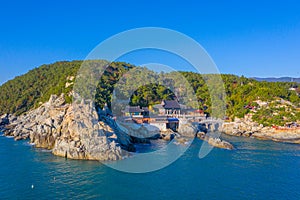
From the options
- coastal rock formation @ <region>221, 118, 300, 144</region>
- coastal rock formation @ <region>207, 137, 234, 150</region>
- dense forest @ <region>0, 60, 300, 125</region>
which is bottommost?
coastal rock formation @ <region>207, 137, 234, 150</region>

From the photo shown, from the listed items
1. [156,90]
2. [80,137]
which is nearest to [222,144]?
[80,137]

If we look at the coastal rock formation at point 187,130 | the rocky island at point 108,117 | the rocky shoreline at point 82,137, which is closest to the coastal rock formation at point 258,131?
the rocky island at point 108,117

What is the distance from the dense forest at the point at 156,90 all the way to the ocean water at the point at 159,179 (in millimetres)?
20074

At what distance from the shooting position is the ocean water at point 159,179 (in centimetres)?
1588

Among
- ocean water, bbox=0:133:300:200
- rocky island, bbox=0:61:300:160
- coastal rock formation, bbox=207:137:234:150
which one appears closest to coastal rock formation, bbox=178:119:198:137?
rocky island, bbox=0:61:300:160

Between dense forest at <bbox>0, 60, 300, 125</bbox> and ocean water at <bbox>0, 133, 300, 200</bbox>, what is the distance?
2007 cm

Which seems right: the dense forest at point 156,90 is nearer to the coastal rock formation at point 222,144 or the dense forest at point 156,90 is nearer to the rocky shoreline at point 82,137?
the coastal rock formation at point 222,144

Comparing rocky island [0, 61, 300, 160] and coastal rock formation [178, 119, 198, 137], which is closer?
rocky island [0, 61, 300, 160]

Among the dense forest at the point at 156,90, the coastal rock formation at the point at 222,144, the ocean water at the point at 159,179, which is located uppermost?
the dense forest at the point at 156,90

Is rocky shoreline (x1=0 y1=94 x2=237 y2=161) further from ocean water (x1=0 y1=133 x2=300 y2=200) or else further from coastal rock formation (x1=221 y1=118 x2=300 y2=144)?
coastal rock formation (x1=221 y1=118 x2=300 y2=144)

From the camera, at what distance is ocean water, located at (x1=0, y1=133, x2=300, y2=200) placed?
15.9 metres

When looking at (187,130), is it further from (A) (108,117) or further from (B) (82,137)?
(B) (82,137)

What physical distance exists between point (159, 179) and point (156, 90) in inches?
1663

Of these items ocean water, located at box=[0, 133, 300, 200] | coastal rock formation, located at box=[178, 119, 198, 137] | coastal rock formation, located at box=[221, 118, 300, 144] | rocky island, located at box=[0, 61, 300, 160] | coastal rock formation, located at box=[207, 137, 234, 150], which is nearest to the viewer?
ocean water, located at box=[0, 133, 300, 200]
